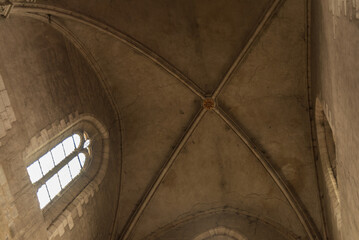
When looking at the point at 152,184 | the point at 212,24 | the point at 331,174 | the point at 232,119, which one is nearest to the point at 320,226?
the point at 331,174

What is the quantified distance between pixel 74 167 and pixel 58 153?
0.72 metres

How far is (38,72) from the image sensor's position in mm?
9125

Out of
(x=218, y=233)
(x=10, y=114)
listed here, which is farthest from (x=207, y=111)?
(x=10, y=114)

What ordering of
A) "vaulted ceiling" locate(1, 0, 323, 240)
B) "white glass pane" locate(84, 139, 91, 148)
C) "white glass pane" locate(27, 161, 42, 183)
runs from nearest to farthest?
"white glass pane" locate(27, 161, 42, 183) → "white glass pane" locate(84, 139, 91, 148) → "vaulted ceiling" locate(1, 0, 323, 240)

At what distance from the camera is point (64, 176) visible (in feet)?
32.1

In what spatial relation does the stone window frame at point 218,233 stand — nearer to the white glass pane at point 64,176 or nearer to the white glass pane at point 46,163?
the white glass pane at point 64,176

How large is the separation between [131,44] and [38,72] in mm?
2946

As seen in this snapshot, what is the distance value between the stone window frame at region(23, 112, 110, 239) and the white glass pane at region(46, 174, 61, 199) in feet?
0.44

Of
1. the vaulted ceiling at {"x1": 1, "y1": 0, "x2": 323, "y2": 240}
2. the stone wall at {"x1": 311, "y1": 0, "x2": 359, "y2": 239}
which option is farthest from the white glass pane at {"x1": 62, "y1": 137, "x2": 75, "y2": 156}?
the stone wall at {"x1": 311, "y1": 0, "x2": 359, "y2": 239}

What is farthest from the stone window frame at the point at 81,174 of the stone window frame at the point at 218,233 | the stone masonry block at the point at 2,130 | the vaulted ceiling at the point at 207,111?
the stone window frame at the point at 218,233

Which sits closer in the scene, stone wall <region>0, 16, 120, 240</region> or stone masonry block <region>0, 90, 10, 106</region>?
stone wall <region>0, 16, 120, 240</region>

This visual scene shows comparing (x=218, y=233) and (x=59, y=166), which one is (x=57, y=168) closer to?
(x=59, y=166)

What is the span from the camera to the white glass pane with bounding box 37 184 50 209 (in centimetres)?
873

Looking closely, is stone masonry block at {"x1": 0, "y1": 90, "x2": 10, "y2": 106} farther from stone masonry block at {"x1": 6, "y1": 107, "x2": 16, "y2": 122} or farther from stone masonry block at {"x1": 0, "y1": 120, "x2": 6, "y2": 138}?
stone masonry block at {"x1": 0, "y1": 120, "x2": 6, "y2": 138}
